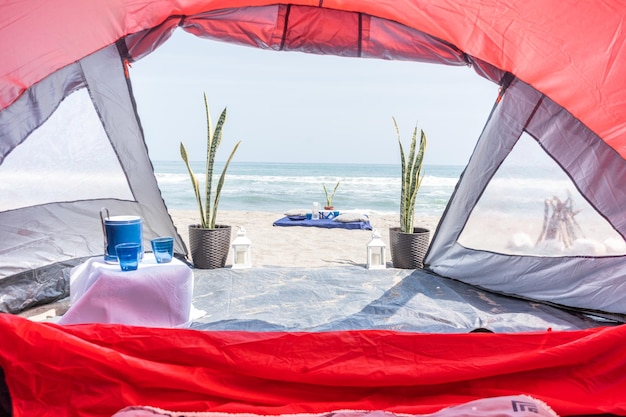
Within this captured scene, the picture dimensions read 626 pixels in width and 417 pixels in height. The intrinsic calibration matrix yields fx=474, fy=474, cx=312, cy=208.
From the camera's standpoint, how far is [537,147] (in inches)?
94.3

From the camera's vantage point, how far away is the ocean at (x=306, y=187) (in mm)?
13034

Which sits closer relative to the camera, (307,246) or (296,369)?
(296,369)

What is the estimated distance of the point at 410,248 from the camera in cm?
336

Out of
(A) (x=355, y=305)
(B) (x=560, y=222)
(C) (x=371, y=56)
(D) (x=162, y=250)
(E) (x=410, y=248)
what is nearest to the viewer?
(D) (x=162, y=250)

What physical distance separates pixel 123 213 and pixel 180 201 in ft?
33.8

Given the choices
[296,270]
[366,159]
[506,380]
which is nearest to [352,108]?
[366,159]

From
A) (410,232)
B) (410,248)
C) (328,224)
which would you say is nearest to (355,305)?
(410,248)

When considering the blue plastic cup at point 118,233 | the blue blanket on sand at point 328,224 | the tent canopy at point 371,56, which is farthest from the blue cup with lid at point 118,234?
the blue blanket on sand at point 328,224

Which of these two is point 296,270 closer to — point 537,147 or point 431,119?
point 537,147

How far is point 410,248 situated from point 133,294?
6.71ft

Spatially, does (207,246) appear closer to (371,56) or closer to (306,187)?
(371,56)

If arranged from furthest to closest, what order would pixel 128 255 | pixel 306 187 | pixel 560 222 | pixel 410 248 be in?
pixel 306 187
pixel 410 248
pixel 560 222
pixel 128 255

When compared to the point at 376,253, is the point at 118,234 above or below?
above

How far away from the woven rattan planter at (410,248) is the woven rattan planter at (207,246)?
4.05 feet
